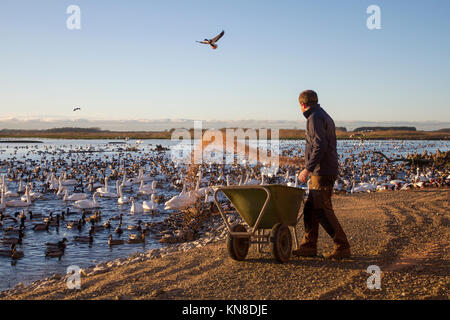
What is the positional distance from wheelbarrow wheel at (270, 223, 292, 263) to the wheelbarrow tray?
20 centimetres

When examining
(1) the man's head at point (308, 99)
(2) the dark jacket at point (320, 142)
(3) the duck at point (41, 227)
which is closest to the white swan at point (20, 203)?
(3) the duck at point (41, 227)

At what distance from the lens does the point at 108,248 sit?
12.5 m

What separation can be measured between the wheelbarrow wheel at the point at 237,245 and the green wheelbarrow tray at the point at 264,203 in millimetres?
195

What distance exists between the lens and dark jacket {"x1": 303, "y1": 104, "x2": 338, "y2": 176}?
23.5ft

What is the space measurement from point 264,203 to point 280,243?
0.74 meters

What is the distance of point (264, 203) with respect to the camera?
24.0 feet

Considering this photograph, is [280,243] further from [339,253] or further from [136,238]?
[136,238]

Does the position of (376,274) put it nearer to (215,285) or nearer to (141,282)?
(215,285)

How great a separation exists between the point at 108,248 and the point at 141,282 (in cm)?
592

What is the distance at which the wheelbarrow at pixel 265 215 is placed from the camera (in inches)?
285

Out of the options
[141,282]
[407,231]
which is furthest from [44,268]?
[407,231]

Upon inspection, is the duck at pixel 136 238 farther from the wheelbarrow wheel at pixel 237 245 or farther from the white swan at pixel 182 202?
the wheelbarrow wheel at pixel 237 245
